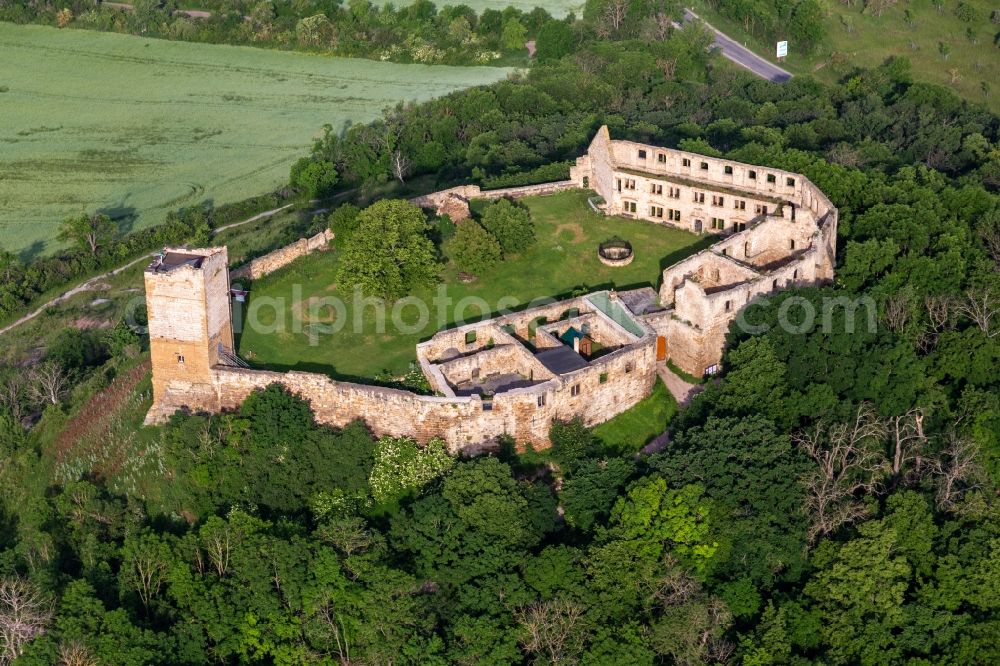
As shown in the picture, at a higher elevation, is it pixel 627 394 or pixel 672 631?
pixel 627 394

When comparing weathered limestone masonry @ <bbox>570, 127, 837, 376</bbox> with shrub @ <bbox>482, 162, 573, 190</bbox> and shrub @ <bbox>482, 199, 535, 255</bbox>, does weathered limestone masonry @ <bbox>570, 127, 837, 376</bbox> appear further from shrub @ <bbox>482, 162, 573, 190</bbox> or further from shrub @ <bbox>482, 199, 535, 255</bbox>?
shrub @ <bbox>482, 199, 535, 255</bbox>

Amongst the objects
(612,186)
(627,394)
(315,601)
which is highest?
(612,186)

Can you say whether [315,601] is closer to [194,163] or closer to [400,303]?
[400,303]

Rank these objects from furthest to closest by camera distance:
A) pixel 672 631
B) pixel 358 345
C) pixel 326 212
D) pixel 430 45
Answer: pixel 430 45 < pixel 326 212 < pixel 358 345 < pixel 672 631

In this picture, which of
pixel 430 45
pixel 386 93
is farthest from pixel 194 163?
pixel 430 45

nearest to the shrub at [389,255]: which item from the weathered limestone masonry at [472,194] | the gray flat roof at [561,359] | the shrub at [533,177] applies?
the weathered limestone masonry at [472,194]

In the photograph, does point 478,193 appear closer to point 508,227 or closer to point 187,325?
point 508,227

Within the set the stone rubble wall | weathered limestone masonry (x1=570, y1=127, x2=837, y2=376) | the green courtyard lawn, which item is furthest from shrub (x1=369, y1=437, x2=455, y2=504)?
weathered limestone masonry (x1=570, y1=127, x2=837, y2=376)
